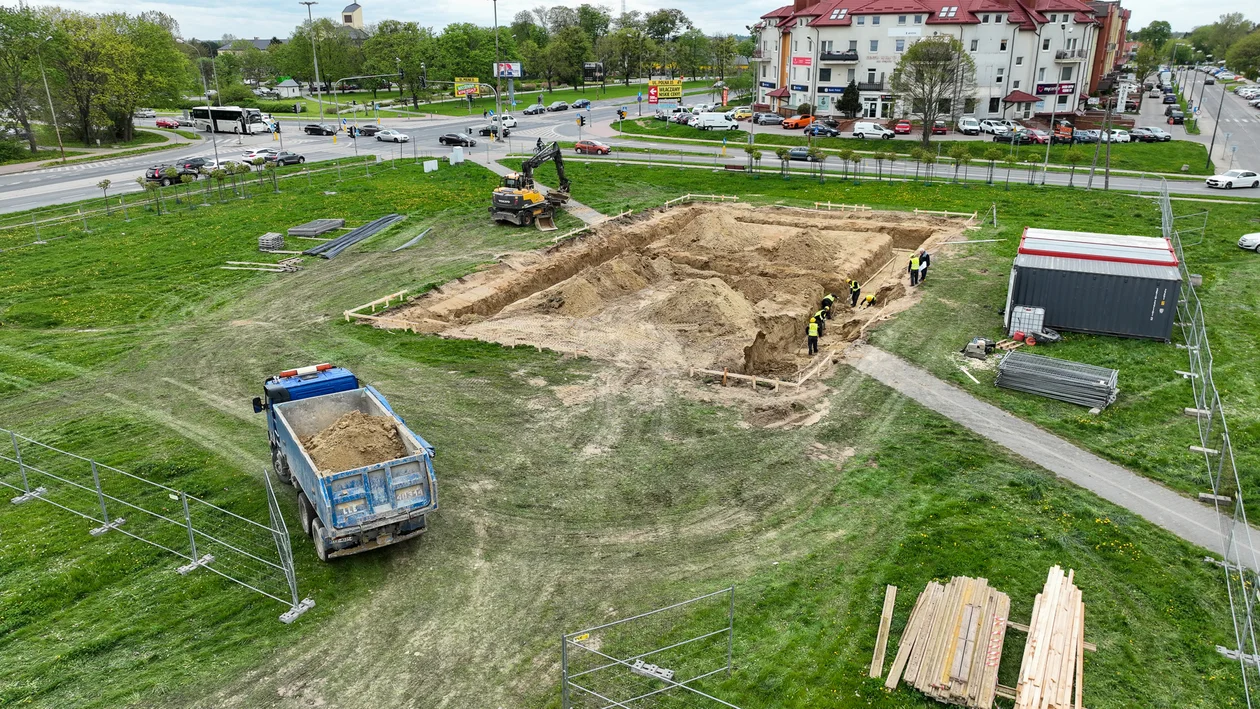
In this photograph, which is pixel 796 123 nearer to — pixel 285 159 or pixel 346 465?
pixel 285 159

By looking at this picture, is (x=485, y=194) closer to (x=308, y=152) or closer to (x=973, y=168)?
(x=308, y=152)

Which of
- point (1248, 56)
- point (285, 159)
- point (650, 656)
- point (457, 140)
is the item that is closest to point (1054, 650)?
point (650, 656)

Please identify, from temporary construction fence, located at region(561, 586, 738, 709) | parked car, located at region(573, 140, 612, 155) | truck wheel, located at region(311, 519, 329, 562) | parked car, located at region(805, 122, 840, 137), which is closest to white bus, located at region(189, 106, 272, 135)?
parked car, located at region(573, 140, 612, 155)

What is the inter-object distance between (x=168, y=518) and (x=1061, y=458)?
1987 centimetres

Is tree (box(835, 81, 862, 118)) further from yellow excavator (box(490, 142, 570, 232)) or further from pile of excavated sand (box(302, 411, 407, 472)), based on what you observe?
pile of excavated sand (box(302, 411, 407, 472))

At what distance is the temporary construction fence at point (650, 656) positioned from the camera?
38.5 ft

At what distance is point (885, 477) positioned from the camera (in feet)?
58.7

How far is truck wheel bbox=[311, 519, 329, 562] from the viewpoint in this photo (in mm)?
14531

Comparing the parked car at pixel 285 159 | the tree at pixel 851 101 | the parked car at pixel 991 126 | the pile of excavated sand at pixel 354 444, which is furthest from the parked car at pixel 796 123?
the pile of excavated sand at pixel 354 444

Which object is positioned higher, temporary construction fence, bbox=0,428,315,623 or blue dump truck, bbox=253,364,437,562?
blue dump truck, bbox=253,364,437,562

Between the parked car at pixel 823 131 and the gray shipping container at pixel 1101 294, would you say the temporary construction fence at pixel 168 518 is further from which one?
the parked car at pixel 823 131

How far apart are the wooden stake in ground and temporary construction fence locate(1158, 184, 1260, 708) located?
4.90m

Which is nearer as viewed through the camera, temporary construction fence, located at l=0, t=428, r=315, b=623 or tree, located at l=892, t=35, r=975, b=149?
temporary construction fence, located at l=0, t=428, r=315, b=623

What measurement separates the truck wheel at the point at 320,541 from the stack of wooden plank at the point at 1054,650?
11.7 meters
